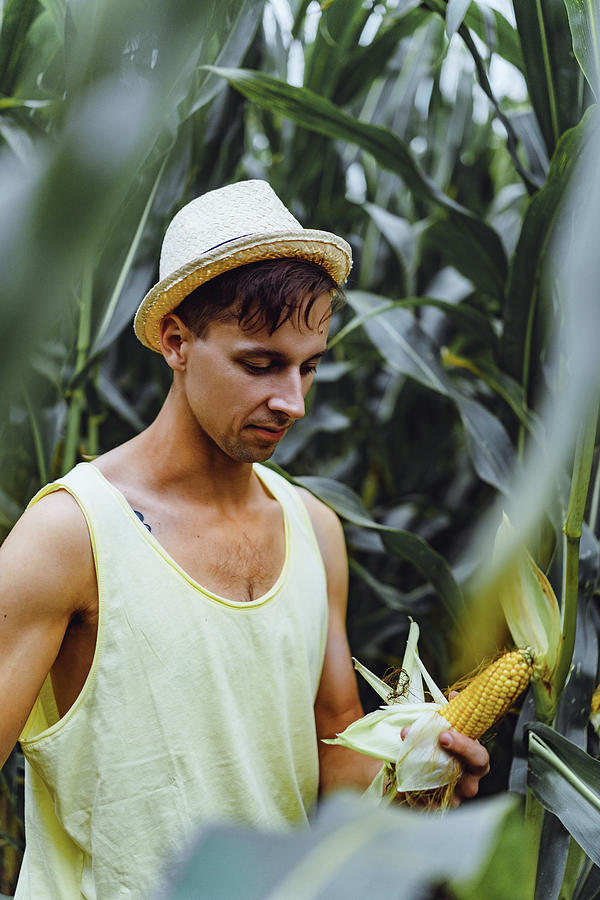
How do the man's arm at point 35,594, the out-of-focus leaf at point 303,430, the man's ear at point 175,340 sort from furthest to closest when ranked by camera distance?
the out-of-focus leaf at point 303,430 → the man's ear at point 175,340 → the man's arm at point 35,594

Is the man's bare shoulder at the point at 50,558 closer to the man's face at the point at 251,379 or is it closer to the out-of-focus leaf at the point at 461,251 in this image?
the man's face at the point at 251,379

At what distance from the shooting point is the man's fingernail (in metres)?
0.63

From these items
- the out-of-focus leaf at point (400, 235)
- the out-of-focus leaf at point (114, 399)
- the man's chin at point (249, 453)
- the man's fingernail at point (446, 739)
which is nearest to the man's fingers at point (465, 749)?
the man's fingernail at point (446, 739)

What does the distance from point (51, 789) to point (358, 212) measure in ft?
2.91

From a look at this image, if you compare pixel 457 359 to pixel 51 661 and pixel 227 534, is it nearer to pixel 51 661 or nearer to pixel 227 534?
pixel 227 534

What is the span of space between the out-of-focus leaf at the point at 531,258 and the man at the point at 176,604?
19cm

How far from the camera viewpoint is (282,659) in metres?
0.76

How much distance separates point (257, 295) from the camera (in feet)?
2.23

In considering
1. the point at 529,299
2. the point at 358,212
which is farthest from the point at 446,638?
the point at 358,212

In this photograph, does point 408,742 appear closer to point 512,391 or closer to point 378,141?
point 512,391

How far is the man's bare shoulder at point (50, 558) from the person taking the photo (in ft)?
2.06

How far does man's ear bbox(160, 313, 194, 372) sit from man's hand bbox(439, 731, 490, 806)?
0.36 meters

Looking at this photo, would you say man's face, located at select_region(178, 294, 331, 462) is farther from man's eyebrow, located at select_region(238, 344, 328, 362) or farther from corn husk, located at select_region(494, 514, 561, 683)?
corn husk, located at select_region(494, 514, 561, 683)

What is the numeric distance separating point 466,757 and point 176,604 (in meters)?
0.25
